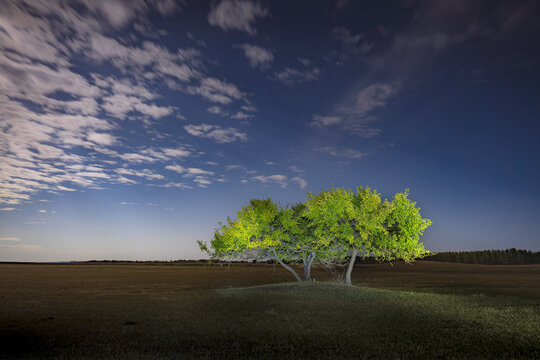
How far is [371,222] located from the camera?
3222 cm

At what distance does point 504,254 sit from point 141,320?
207 meters

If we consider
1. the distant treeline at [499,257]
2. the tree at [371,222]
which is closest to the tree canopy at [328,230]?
the tree at [371,222]

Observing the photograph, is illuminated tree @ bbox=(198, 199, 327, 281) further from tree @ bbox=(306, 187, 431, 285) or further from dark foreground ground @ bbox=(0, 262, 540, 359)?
dark foreground ground @ bbox=(0, 262, 540, 359)

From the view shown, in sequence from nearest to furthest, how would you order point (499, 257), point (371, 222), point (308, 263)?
point (371, 222), point (308, 263), point (499, 257)

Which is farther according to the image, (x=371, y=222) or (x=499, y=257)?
(x=499, y=257)

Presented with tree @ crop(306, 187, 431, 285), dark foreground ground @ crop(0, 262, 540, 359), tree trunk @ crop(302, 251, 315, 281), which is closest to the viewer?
dark foreground ground @ crop(0, 262, 540, 359)

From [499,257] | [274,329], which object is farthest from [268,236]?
[499,257]

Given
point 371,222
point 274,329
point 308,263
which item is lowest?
point 274,329

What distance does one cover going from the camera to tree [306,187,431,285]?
3288 cm

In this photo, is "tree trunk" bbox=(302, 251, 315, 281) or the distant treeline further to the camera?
the distant treeline

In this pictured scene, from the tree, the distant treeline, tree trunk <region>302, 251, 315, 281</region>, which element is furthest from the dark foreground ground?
the distant treeline

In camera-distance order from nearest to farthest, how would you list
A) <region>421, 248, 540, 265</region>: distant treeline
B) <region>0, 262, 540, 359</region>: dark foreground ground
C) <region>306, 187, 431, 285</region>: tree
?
<region>0, 262, 540, 359</region>: dark foreground ground → <region>306, 187, 431, 285</region>: tree → <region>421, 248, 540, 265</region>: distant treeline

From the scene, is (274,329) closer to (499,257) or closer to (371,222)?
(371,222)

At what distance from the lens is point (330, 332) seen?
15086mm
